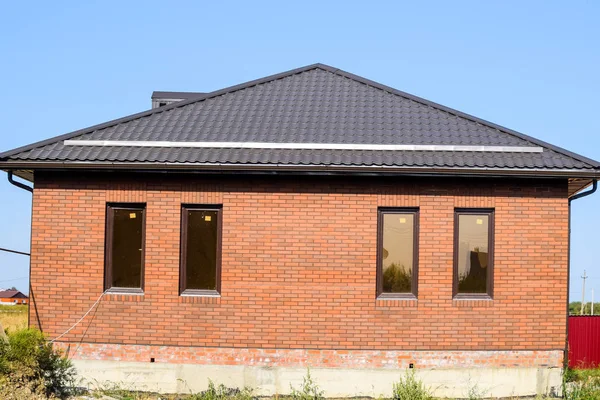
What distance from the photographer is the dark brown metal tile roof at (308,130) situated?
13852 mm

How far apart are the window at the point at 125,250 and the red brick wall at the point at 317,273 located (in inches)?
6.5

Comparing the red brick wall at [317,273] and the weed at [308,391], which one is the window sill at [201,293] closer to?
the red brick wall at [317,273]

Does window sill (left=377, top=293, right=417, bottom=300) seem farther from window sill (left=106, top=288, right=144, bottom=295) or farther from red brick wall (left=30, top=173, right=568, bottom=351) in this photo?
window sill (left=106, top=288, right=144, bottom=295)

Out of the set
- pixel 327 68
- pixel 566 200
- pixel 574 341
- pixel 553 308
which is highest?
pixel 327 68

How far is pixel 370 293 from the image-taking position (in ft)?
45.5

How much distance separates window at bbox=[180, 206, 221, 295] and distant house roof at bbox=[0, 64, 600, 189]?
0.95 m

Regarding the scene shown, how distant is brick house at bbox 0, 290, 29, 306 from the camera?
138ft

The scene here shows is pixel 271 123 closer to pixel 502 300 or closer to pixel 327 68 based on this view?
pixel 327 68

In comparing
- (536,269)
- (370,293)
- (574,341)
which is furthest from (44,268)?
(574,341)

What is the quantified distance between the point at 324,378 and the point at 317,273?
179 centimetres

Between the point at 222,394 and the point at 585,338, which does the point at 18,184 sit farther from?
the point at 585,338

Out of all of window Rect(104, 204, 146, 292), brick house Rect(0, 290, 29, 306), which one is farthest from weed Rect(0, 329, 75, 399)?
brick house Rect(0, 290, 29, 306)

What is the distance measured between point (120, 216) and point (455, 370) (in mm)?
6437

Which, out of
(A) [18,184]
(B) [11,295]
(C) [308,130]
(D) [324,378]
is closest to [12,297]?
(B) [11,295]
